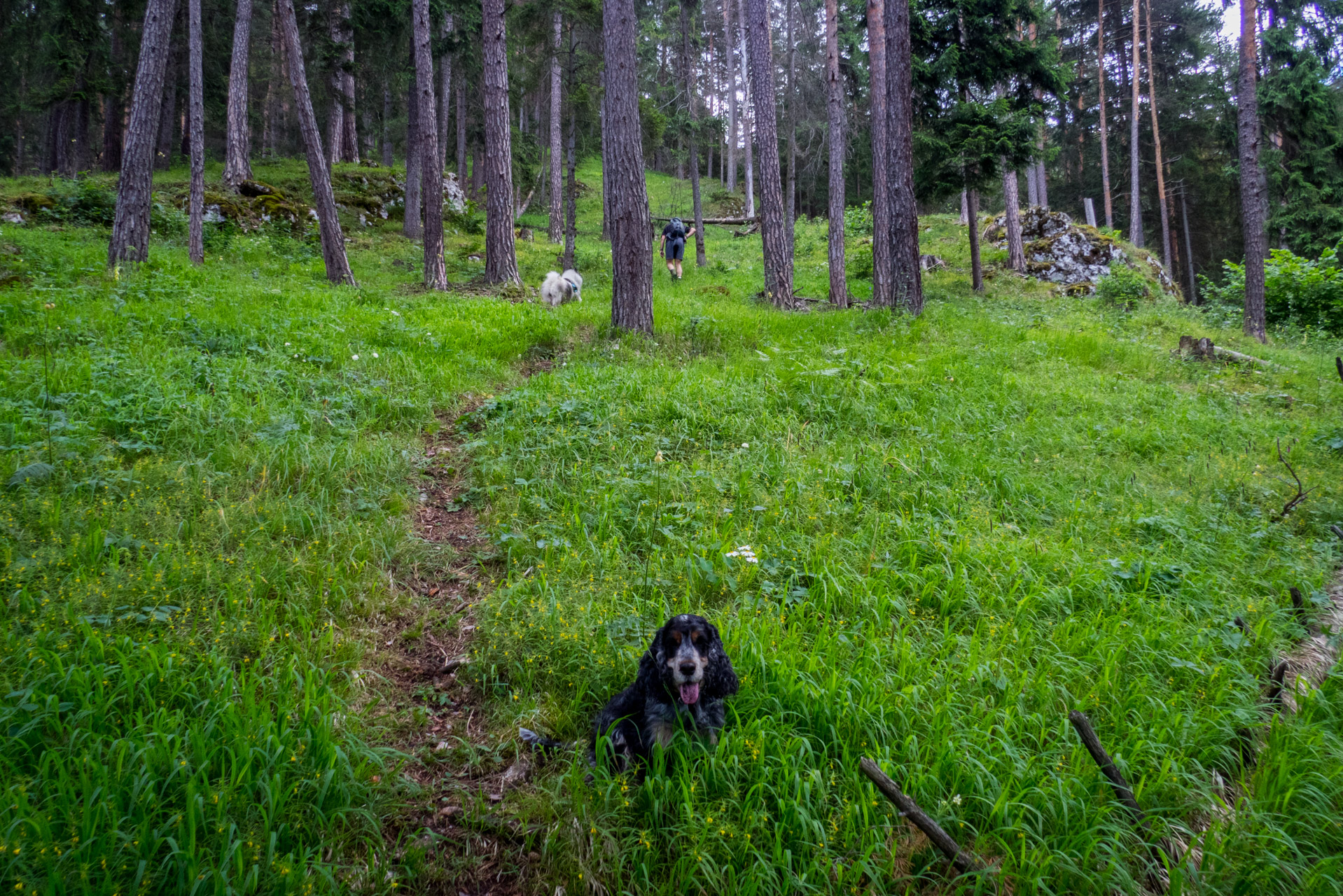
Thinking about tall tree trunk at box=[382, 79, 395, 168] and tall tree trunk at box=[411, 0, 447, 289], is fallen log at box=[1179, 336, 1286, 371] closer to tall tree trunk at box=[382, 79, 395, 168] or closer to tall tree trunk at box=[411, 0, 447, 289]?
tall tree trunk at box=[411, 0, 447, 289]

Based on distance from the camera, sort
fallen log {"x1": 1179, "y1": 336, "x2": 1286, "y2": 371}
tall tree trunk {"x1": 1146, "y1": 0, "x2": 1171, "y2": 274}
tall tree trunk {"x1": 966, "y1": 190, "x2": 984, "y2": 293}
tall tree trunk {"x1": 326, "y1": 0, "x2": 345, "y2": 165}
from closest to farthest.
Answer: fallen log {"x1": 1179, "y1": 336, "x2": 1286, "y2": 371} → tall tree trunk {"x1": 966, "y1": 190, "x2": 984, "y2": 293} → tall tree trunk {"x1": 326, "y1": 0, "x2": 345, "y2": 165} → tall tree trunk {"x1": 1146, "y1": 0, "x2": 1171, "y2": 274}

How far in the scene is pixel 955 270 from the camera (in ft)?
67.1

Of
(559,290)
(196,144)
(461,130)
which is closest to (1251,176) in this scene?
(559,290)

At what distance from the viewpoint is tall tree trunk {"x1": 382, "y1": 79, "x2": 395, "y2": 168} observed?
81.7 ft

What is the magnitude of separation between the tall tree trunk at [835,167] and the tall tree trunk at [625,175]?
585 centimetres

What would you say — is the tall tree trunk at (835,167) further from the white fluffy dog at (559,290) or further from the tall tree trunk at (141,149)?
the tall tree trunk at (141,149)

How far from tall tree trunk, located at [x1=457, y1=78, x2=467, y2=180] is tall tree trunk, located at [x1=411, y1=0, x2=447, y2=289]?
912 centimetres

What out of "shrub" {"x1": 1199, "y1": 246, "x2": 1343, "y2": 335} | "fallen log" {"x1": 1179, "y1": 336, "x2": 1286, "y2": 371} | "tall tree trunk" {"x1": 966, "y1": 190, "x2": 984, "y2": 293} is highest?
"tall tree trunk" {"x1": 966, "y1": 190, "x2": 984, "y2": 293}

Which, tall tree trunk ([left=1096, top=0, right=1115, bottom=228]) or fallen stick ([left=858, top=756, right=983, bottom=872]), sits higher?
tall tree trunk ([left=1096, top=0, right=1115, bottom=228])

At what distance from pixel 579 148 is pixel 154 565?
34132 mm

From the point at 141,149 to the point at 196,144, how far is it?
268cm

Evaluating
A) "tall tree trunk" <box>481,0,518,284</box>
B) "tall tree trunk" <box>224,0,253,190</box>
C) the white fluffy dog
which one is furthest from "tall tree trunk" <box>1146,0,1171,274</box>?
"tall tree trunk" <box>224,0,253,190</box>

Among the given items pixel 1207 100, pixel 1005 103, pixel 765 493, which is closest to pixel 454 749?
pixel 765 493

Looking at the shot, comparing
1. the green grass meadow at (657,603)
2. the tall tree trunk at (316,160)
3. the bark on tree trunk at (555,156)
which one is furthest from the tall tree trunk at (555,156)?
A: the green grass meadow at (657,603)
